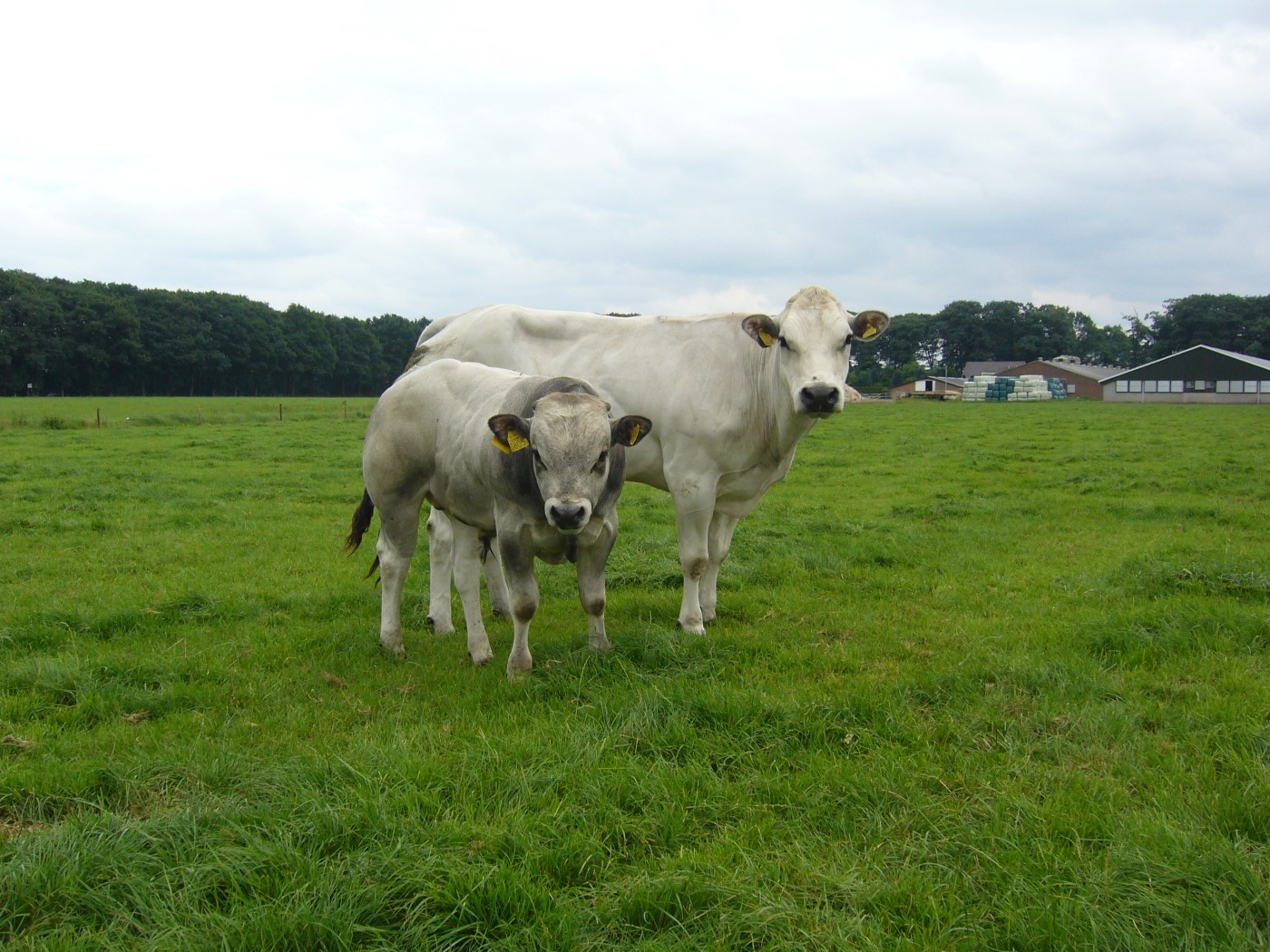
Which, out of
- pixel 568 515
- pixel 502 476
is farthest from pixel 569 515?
pixel 502 476

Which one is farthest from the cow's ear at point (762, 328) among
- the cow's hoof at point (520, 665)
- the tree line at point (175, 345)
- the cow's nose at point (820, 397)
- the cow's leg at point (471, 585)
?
the tree line at point (175, 345)

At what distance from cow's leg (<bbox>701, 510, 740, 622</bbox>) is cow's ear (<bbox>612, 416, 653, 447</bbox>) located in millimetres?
2131

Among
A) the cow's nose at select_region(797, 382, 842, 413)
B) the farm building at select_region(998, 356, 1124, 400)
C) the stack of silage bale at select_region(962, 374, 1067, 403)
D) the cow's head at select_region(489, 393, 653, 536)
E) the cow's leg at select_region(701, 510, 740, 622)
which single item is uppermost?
the farm building at select_region(998, 356, 1124, 400)

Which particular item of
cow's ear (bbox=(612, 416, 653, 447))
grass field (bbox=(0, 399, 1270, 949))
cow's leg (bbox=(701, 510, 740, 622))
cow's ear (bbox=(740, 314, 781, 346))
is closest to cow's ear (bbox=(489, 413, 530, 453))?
cow's ear (bbox=(612, 416, 653, 447))

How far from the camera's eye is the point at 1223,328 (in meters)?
109

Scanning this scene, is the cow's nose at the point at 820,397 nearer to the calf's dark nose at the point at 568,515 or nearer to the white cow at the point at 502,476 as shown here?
the white cow at the point at 502,476

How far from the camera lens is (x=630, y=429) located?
5.73 metres

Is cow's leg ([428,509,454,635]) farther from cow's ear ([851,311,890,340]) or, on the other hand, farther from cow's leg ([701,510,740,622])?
cow's ear ([851,311,890,340])

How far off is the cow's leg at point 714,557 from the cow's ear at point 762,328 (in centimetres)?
160

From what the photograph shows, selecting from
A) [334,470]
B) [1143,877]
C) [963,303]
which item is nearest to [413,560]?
[1143,877]

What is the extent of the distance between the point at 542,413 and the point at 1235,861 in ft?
13.0

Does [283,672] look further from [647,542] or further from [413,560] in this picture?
[647,542]

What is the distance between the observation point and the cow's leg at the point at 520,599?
228 inches

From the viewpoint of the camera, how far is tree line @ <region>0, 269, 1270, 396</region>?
259 feet
